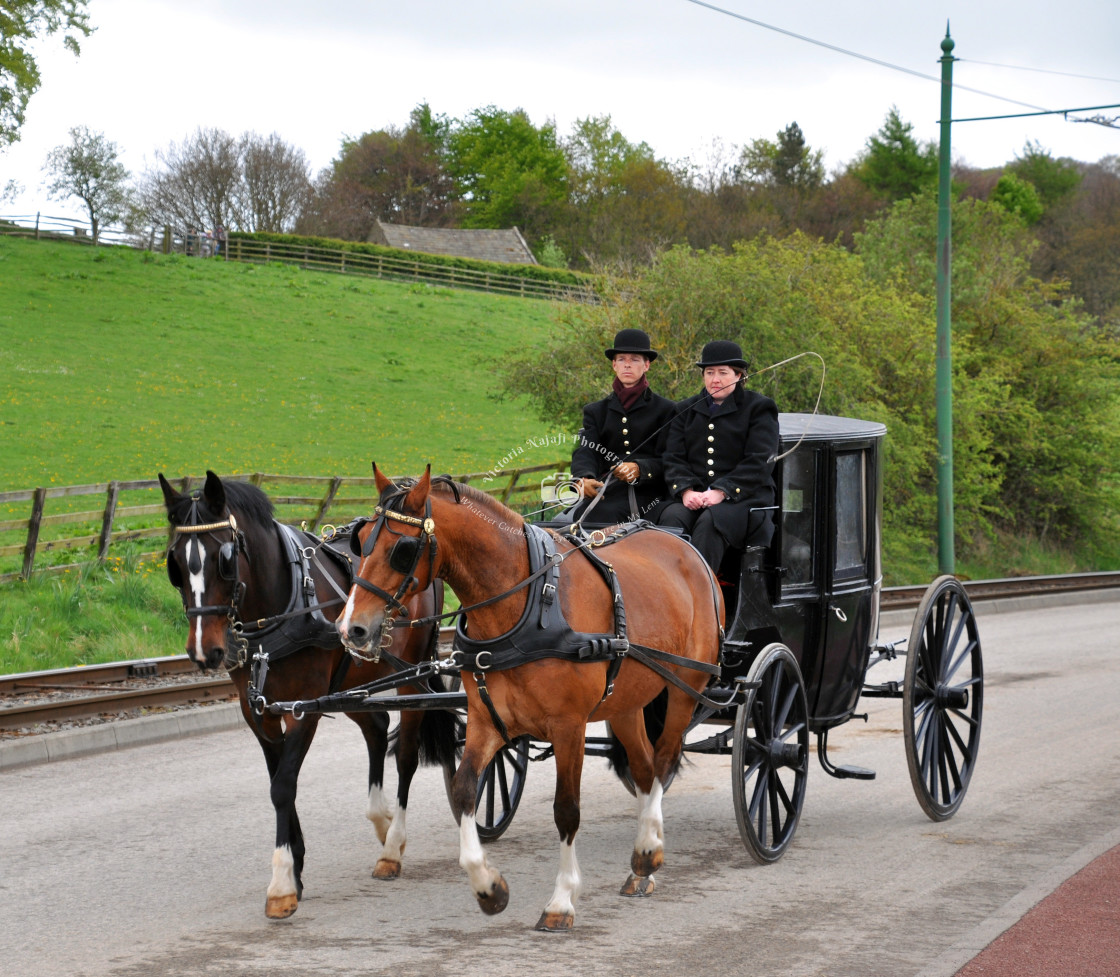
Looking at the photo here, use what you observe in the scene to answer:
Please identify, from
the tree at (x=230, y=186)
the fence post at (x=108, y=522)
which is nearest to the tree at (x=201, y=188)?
the tree at (x=230, y=186)

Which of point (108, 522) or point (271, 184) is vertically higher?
point (271, 184)

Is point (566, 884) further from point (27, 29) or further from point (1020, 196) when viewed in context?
point (1020, 196)

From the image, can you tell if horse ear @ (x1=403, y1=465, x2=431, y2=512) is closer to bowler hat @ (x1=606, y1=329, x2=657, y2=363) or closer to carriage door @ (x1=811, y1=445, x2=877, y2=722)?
bowler hat @ (x1=606, y1=329, x2=657, y2=363)

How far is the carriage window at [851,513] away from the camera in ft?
24.7

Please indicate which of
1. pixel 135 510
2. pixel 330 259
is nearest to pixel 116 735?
pixel 135 510

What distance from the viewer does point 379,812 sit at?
6.70m

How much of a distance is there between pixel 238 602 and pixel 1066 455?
20.5 metres

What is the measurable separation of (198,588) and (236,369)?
2949 centimetres

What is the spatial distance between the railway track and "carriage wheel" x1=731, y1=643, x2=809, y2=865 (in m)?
5.61

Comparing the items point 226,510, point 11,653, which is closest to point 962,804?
point 226,510

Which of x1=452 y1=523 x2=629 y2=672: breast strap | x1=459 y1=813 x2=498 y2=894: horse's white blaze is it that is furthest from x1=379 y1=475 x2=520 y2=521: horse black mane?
x1=459 y1=813 x2=498 y2=894: horse's white blaze

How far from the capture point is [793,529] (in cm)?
731

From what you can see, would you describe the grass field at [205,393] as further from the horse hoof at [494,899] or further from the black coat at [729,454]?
the horse hoof at [494,899]

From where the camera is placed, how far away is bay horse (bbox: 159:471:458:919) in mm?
5691
